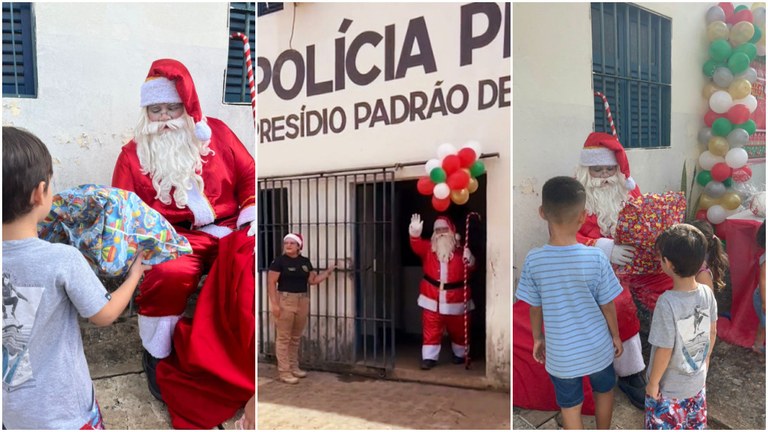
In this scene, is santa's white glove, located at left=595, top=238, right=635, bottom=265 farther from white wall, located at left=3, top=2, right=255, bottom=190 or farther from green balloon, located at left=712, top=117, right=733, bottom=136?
white wall, located at left=3, top=2, right=255, bottom=190

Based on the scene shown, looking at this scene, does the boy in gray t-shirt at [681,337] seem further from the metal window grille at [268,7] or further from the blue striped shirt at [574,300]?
the metal window grille at [268,7]

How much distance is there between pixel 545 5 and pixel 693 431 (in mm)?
1558

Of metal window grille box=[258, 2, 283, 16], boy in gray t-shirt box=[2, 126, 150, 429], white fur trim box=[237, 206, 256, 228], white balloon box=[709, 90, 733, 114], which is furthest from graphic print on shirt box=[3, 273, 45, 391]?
white balloon box=[709, 90, 733, 114]

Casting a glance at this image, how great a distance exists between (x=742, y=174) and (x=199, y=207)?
6.61 feet

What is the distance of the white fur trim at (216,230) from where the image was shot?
215 cm

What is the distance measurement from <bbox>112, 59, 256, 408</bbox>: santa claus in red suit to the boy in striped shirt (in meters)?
1.04

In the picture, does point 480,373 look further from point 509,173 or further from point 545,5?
point 545,5

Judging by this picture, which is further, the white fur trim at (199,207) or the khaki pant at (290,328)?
the khaki pant at (290,328)

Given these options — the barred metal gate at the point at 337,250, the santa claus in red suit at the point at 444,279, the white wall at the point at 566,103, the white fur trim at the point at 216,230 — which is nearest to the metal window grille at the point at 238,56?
the barred metal gate at the point at 337,250

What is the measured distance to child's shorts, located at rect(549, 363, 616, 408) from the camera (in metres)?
1.93

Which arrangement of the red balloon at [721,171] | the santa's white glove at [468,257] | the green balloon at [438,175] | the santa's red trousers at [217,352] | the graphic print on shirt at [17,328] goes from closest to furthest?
1. the graphic print on shirt at [17,328]
2. the santa's red trousers at [217,352]
3. the red balloon at [721,171]
4. the green balloon at [438,175]
5. the santa's white glove at [468,257]

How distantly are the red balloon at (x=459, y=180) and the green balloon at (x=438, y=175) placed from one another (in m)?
0.03

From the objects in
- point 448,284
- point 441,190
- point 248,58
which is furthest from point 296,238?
point 448,284

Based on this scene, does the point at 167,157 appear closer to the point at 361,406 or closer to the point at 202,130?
the point at 202,130
